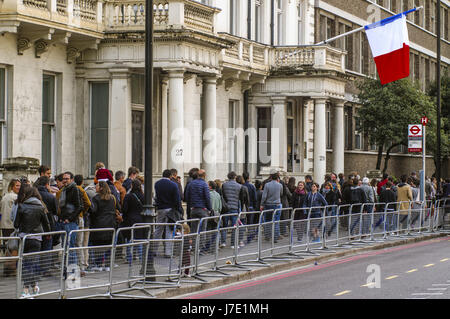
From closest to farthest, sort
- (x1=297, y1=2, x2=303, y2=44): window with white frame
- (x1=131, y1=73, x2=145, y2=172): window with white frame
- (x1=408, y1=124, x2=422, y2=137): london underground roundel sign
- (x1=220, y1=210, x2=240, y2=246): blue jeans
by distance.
→ 1. (x1=220, y1=210, x2=240, y2=246): blue jeans
2. (x1=131, y1=73, x2=145, y2=172): window with white frame
3. (x1=408, y1=124, x2=422, y2=137): london underground roundel sign
4. (x1=297, y1=2, x2=303, y2=44): window with white frame

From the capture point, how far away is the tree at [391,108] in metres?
42.1

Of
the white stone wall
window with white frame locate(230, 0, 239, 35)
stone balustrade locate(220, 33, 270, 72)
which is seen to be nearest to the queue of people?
the white stone wall

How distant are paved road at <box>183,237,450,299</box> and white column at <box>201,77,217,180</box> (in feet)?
22.1

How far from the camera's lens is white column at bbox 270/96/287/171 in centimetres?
3497

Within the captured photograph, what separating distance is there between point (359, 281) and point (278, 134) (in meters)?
17.9

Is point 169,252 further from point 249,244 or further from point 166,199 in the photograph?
point 249,244

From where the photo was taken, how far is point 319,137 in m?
35.6

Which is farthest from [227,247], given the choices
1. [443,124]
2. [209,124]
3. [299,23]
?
[443,124]

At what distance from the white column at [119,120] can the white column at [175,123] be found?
110 cm

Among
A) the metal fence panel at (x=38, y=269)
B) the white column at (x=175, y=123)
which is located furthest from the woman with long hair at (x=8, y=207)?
the white column at (x=175, y=123)

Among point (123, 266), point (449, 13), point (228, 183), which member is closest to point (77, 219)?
point (123, 266)

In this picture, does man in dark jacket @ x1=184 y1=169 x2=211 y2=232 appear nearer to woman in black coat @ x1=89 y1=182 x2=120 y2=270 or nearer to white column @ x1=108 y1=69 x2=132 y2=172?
woman in black coat @ x1=89 y1=182 x2=120 y2=270

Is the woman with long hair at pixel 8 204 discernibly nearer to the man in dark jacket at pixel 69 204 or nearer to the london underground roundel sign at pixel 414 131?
the man in dark jacket at pixel 69 204

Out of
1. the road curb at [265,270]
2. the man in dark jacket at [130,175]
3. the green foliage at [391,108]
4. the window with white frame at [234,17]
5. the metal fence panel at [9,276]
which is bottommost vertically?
the road curb at [265,270]
